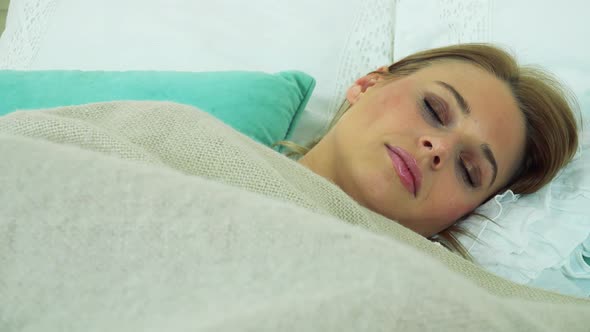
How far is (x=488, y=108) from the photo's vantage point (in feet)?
2.75

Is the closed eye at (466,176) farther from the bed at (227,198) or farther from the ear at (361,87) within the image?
the ear at (361,87)

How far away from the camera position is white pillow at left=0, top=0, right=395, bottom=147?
42.4 inches

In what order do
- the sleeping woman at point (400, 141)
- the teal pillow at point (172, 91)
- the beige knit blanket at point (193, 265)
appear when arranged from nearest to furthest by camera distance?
the beige knit blanket at point (193, 265)
the sleeping woman at point (400, 141)
the teal pillow at point (172, 91)

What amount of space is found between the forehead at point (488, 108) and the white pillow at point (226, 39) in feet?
0.81

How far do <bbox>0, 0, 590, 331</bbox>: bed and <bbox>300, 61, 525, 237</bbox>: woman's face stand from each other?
3.8 inches

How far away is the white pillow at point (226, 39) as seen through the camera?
1078mm

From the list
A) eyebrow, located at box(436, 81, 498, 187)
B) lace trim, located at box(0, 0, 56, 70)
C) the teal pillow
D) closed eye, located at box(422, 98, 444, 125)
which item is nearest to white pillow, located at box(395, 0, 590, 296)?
eyebrow, located at box(436, 81, 498, 187)

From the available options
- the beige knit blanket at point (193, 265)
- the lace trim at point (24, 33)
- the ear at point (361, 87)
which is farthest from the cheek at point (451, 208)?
the lace trim at point (24, 33)

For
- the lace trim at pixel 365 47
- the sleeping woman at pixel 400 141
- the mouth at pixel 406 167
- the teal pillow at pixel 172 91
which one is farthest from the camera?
the lace trim at pixel 365 47

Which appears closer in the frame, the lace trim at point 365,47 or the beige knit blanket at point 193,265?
the beige knit blanket at point 193,265

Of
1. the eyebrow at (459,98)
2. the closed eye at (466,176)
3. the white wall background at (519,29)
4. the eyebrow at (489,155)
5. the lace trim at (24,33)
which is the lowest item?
the lace trim at (24,33)

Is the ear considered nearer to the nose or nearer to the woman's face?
the woman's face

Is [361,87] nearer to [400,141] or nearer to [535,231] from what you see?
[400,141]

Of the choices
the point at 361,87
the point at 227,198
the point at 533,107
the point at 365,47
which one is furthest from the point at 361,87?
the point at 227,198
